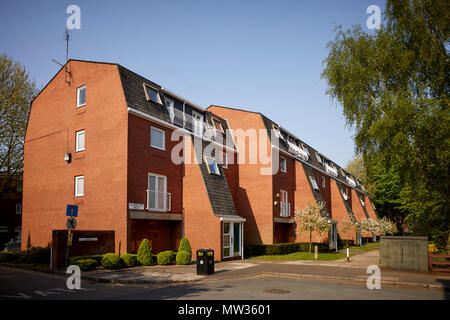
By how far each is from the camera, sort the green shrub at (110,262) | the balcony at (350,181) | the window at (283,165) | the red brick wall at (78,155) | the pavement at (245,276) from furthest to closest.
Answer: the balcony at (350,181), the window at (283,165), the red brick wall at (78,155), the green shrub at (110,262), the pavement at (245,276)

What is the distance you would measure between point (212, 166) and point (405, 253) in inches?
471

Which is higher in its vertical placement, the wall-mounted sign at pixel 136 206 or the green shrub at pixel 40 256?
the wall-mounted sign at pixel 136 206

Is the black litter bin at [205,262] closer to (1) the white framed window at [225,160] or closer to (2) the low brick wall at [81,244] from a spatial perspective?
(2) the low brick wall at [81,244]

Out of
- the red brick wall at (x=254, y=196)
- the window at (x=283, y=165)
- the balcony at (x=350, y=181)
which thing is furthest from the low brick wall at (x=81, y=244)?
the balcony at (x=350, y=181)

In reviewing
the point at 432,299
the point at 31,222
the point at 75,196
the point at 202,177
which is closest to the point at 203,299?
the point at 432,299

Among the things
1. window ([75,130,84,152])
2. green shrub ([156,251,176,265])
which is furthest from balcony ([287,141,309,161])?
window ([75,130,84,152])

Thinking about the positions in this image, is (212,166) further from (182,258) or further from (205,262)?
(205,262)

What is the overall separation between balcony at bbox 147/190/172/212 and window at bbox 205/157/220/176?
319cm

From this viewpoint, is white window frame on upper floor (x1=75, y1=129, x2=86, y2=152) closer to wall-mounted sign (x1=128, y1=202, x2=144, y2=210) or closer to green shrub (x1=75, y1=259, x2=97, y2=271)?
wall-mounted sign (x1=128, y1=202, x2=144, y2=210)

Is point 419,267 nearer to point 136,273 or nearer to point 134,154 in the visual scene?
point 136,273

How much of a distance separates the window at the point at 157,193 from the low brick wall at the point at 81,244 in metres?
2.79

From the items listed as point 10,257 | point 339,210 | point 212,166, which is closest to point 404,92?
point 212,166

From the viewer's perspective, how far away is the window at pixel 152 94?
20.7m

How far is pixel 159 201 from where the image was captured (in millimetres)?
20000
